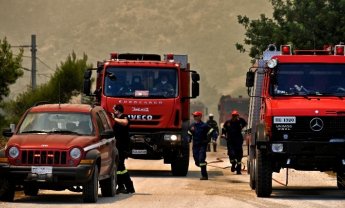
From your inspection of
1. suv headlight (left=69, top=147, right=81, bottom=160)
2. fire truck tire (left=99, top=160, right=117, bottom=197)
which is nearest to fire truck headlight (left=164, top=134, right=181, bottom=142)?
fire truck tire (left=99, top=160, right=117, bottom=197)

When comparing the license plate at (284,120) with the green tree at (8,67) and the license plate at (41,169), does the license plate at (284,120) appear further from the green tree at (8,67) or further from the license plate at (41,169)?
the green tree at (8,67)

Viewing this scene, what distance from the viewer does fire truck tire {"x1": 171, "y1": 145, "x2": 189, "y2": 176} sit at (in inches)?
1126

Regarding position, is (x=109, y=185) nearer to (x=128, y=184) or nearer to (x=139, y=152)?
(x=128, y=184)

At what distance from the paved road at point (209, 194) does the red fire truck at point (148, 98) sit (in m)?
0.88

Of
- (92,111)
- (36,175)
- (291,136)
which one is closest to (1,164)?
(36,175)

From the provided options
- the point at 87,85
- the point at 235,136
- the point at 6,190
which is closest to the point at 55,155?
the point at 6,190

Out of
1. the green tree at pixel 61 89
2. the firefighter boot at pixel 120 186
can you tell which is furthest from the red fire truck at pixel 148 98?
the green tree at pixel 61 89

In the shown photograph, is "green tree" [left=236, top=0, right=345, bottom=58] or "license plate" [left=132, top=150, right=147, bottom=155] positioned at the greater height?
"green tree" [left=236, top=0, right=345, bottom=58]

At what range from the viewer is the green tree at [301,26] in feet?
168

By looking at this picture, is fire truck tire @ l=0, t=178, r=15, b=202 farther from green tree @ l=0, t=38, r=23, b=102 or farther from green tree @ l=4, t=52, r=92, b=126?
green tree @ l=4, t=52, r=92, b=126

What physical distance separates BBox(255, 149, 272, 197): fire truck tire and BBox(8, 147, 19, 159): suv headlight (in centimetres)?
462

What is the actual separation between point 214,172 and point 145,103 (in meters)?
Answer: 4.41

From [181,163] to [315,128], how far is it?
9.49 meters

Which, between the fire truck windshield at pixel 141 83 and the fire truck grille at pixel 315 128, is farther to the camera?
the fire truck windshield at pixel 141 83
